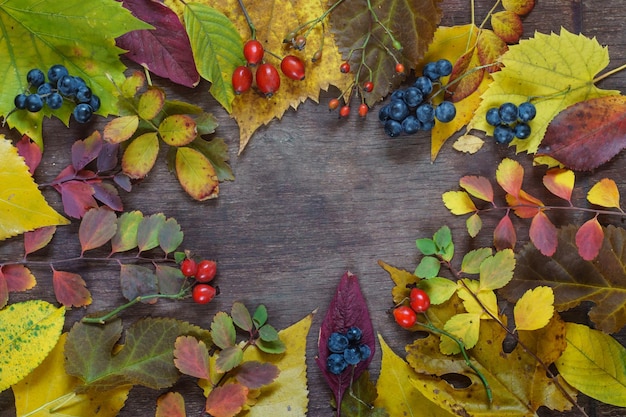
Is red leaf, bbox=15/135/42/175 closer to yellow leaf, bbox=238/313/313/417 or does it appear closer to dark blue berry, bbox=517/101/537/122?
yellow leaf, bbox=238/313/313/417

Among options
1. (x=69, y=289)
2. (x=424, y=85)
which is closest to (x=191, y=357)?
(x=69, y=289)

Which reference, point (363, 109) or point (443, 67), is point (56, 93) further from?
point (443, 67)

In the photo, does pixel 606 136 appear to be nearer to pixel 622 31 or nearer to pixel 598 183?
pixel 598 183

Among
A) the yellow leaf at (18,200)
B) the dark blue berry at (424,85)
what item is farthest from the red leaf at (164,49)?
the dark blue berry at (424,85)

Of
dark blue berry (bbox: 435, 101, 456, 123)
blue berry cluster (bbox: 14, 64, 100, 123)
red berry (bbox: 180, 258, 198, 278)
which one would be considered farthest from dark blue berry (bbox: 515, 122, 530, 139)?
blue berry cluster (bbox: 14, 64, 100, 123)

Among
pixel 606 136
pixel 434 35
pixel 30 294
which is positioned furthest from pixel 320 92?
pixel 30 294
